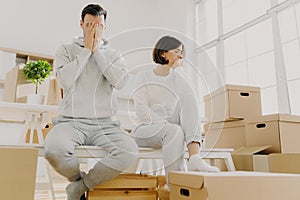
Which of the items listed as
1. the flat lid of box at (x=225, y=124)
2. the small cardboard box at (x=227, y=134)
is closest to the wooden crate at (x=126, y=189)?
the small cardboard box at (x=227, y=134)

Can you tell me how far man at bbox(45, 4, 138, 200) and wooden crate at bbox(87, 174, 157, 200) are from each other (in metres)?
0.03

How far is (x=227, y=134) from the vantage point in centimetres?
195

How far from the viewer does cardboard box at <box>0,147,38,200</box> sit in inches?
34.1

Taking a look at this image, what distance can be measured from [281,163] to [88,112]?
3.21 ft

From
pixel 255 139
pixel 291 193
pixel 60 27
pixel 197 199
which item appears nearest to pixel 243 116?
pixel 255 139

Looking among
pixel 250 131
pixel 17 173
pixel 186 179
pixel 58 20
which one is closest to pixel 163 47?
pixel 186 179

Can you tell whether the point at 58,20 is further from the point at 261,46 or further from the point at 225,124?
the point at 225,124

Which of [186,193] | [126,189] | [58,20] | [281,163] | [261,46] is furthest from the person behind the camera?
[58,20]

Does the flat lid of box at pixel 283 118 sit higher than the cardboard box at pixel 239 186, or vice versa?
the flat lid of box at pixel 283 118

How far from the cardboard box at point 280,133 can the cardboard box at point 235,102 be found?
18 centimetres

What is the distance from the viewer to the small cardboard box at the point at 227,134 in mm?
1848

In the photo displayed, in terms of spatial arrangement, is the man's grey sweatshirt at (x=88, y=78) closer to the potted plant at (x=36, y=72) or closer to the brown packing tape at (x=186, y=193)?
the brown packing tape at (x=186, y=193)

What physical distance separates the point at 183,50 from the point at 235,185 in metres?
0.66

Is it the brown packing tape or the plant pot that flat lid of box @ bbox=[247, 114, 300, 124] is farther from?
the plant pot
